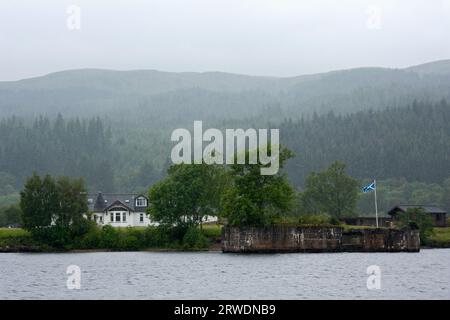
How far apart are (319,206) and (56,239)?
57.5m

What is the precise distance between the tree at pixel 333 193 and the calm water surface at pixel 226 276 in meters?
51.8

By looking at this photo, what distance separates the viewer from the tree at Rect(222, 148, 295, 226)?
351 feet

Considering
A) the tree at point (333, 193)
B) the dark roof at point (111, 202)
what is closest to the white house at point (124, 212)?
the dark roof at point (111, 202)

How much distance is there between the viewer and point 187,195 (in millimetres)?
119000

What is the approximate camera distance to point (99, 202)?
150 meters

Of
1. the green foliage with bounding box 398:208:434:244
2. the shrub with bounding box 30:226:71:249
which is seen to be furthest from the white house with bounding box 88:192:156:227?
the green foliage with bounding box 398:208:434:244

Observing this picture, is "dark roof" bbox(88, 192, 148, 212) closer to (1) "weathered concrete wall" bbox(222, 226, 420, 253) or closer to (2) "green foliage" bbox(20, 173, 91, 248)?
(2) "green foliage" bbox(20, 173, 91, 248)

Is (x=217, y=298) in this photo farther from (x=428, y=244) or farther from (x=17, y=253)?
(x=428, y=244)

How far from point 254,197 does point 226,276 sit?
3643cm

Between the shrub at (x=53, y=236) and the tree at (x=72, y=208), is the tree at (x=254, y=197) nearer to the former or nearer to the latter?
the tree at (x=72, y=208)

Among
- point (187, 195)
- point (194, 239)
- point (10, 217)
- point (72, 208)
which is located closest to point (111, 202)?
point (10, 217)

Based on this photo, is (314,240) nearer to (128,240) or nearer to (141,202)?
(128,240)

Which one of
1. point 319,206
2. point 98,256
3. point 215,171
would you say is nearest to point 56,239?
point 98,256

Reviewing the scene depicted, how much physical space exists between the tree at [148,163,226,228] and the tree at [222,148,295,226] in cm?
1051
